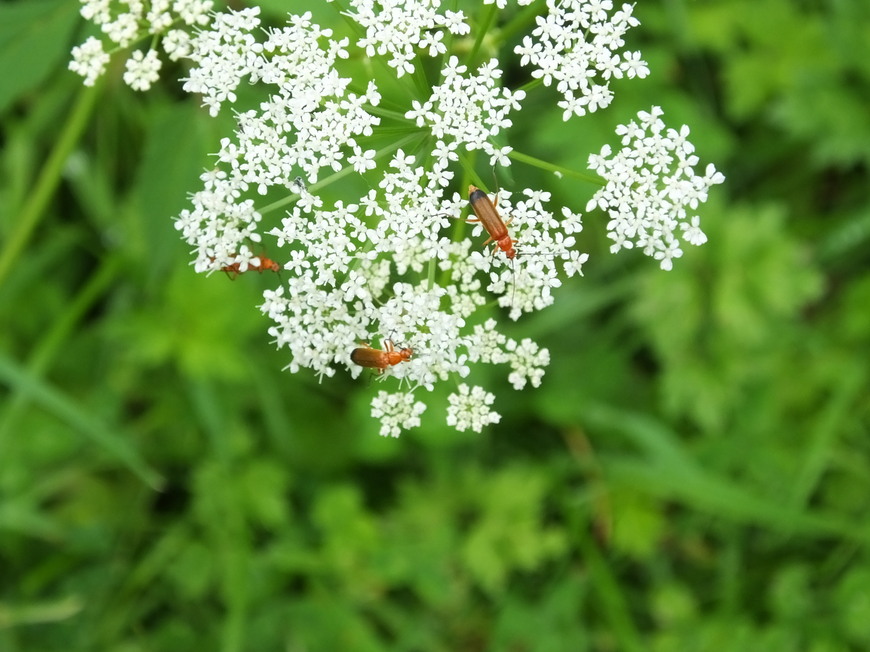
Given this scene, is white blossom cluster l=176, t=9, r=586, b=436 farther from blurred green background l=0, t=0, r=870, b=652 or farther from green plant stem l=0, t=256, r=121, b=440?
green plant stem l=0, t=256, r=121, b=440

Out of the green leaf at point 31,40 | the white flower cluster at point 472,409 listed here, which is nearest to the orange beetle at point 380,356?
the white flower cluster at point 472,409

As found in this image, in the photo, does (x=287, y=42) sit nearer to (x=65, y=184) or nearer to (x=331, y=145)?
(x=331, y=145)

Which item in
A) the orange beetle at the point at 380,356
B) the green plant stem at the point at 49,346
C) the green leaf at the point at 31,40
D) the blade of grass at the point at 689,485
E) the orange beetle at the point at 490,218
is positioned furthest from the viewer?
the blade of grass at the point at 689,485

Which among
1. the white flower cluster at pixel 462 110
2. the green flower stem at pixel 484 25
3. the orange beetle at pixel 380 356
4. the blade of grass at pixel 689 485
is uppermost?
the green flower stem at pixel 484 25

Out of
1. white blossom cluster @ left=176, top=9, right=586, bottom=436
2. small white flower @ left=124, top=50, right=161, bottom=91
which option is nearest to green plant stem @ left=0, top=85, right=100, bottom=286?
small white flower @ left=124, top=50, right=161, bottom=91

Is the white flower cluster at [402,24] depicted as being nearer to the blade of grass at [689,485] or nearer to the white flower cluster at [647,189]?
the white flower cluster at [647,189]

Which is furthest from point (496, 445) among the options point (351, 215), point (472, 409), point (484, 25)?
point (484, 25)
